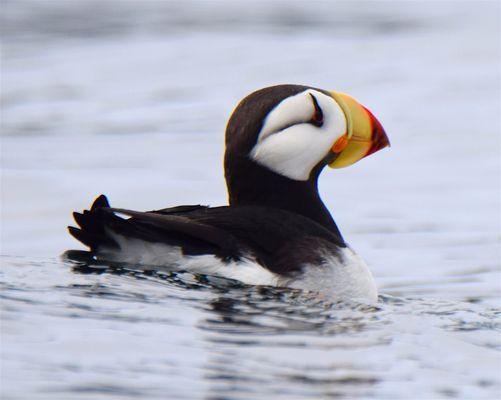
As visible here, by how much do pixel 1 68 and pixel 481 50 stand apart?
6243 mm

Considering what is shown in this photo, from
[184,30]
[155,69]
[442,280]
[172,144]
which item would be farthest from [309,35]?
[442,280]

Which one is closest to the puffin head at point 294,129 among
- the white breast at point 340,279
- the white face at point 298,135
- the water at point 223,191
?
the white face at point 298,135

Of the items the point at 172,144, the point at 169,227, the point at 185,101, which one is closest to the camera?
the point at 169,227

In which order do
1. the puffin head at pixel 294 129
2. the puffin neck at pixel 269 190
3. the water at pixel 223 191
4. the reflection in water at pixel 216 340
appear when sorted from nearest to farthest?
the reflection in water at pixel 216 340 → the water at pixel 223 191 → the puffin head at pixel 294 129 → the puffin neck at pixel 269 190

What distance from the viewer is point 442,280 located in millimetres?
9008

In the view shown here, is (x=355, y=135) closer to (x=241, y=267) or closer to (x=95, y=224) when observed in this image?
(x=241, y=267)

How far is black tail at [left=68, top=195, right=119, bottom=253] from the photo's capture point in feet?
20.4

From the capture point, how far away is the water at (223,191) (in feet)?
18.1

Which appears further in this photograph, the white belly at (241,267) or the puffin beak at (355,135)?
the puffin beak at (355,135)

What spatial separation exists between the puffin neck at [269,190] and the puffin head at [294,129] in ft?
0.06

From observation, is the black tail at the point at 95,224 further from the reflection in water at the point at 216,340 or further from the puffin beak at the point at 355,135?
the puffin beak at the point at 355,135

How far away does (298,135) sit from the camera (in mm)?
6977

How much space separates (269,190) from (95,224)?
41.4 inches

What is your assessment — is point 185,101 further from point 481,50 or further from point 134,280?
point 134,280
